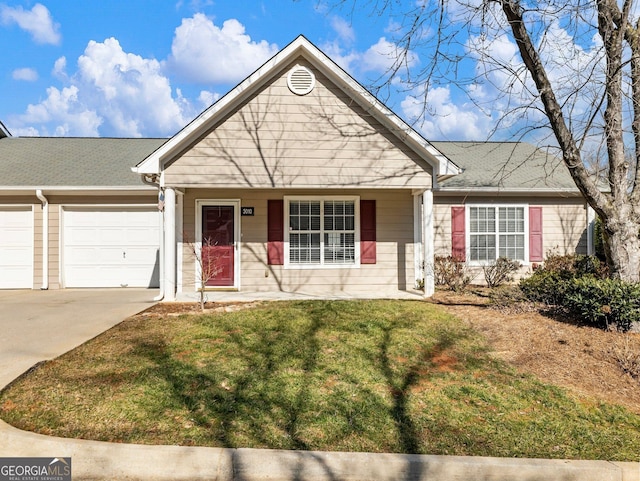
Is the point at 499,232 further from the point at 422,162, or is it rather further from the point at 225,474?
the point at 225,474

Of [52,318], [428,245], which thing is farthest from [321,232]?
[52,318]

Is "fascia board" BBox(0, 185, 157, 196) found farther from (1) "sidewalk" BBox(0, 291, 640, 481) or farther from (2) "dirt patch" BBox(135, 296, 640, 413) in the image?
(1) "sidewalk" BBox(0, 291, 640, 481)

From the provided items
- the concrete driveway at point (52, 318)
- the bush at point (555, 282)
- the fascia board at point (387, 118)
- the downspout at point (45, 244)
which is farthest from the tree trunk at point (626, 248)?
the downspout at point (45, 244)

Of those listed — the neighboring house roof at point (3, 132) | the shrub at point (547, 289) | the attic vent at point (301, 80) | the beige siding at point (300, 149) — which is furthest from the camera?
the neighboring house roof at point (3, 132)

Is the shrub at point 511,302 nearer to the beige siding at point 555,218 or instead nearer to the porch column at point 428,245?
the porch column at point 428,245

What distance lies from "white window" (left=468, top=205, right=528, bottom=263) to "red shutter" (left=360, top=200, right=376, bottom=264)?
2958 millimetres

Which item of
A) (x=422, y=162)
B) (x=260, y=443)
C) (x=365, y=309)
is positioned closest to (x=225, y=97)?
(x=422, y=162)

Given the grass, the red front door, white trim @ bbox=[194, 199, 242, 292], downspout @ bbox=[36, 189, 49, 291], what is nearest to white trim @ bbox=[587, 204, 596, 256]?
the grass

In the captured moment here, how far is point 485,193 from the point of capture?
1148 centimetres

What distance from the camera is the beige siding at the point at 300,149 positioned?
871cm

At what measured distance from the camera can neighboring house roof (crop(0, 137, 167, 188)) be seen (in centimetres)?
1129

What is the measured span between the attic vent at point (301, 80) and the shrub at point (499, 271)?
6.14m

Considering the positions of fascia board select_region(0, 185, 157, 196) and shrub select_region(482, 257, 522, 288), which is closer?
shrub select_region(482, 257, 522, 288)

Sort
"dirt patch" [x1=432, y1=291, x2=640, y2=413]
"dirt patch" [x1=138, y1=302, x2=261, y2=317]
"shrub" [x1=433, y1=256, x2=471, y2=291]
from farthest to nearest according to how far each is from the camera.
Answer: "shrub" [x1=433, y1=256, x2=471, y2=291] < "dirt patch" [x1=138, y1=302, x2=261, y2=317] < "dirt patch" [x1=432, y1=291, x2=640, y2=413]
